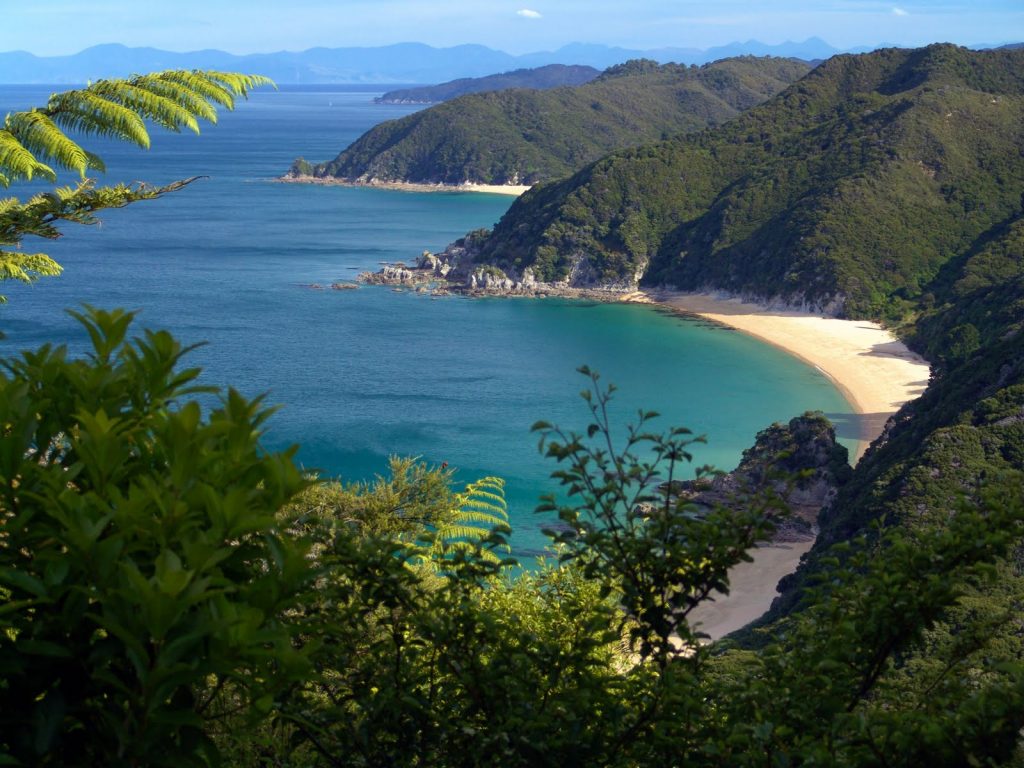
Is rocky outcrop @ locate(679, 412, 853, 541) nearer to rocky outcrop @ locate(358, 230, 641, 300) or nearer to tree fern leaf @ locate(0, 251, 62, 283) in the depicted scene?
tree fern leaf @ locate(0, 251, 62, 283)

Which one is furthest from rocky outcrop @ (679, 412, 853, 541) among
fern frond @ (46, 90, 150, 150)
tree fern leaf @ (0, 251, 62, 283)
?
fern frond @ (46, 90, 150, 150)

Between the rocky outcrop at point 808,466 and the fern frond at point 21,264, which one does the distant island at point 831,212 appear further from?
the fern frond at point 21,264

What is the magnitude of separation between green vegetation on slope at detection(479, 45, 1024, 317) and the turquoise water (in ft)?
23.8

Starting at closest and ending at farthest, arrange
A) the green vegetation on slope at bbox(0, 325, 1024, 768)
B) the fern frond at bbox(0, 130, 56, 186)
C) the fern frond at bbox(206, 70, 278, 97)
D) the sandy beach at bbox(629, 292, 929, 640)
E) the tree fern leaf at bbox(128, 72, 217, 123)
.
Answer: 1. the green vegetation on slope at bbox(0, 325, 1024, 768)
2. the fern frond at bbox(0, 130, 56, 186)
3. the tree fern leaf at bbox(128, 72, 217, 123)
4. the fern frond at bbox(206, 70, 278, 97)
5. the sandy beach at bbox(629, 292, 929, 640)

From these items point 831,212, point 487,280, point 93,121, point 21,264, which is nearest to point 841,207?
point 831,212

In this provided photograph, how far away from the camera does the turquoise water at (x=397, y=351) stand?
125 ft

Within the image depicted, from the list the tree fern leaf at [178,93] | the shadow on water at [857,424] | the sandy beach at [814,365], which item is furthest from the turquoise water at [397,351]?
the tree fern leaf at [178,93]

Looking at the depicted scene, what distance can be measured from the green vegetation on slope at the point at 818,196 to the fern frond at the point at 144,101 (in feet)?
176

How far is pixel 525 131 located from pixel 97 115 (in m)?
130

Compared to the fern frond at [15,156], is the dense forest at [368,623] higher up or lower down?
lower down

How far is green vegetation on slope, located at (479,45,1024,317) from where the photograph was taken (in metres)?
61.1

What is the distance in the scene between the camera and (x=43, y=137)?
24.8 feet

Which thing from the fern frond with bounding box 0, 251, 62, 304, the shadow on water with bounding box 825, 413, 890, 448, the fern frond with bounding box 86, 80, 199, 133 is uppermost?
the fern frond with bounding box 86, 80, 199, 133

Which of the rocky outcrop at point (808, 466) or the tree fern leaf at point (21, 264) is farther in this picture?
the rocky outcrop at point (808, 466)
